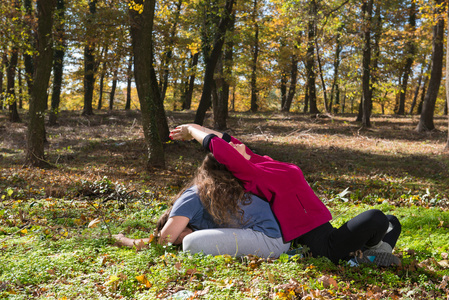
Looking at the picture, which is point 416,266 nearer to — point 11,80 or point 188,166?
point 188,166

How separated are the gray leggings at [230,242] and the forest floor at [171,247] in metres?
0.13

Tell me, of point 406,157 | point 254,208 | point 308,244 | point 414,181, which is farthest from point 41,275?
point 406,157

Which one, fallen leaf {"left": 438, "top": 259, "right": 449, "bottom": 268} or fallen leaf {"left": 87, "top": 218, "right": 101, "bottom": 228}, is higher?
fallen leaf {"left": 438, "top": 259, "right": 449, "bottom": 268}

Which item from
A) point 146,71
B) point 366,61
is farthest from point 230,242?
point 366,61

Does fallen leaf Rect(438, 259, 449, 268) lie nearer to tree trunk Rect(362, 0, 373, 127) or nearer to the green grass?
the green grass

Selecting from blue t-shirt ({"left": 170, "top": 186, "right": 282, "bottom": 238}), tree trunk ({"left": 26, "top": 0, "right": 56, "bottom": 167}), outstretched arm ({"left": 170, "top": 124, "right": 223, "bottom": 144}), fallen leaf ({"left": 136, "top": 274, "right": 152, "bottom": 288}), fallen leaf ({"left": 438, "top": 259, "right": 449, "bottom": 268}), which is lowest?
fallen leaf ({"left": 136, "top": 274, "right": 152, "bottom": 288})

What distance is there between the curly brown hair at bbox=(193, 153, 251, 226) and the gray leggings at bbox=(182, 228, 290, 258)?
0.14 metres

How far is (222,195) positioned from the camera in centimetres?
355

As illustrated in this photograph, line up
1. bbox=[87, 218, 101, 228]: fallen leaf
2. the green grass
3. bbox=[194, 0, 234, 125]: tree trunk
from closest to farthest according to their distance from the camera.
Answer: the green grass < bbox=[87, 218, 101, 228]: fallen leaf < bbox=[194, 0, 234, 125]: tree trunk

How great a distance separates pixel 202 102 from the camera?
13539mm

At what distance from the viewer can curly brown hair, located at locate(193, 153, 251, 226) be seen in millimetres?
3564

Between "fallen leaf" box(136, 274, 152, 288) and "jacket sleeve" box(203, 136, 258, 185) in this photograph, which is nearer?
"fallen leaf" box(136, 274, 152, 288)

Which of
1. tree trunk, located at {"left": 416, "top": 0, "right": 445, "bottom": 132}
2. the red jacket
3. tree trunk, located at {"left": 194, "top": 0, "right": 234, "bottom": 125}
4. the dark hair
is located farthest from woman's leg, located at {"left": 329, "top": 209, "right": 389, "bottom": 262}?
tree trunk, located at {"left": 416, "top": 0, "right": 445, "bottom": 132}

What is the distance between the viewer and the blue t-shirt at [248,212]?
364 centimetres
